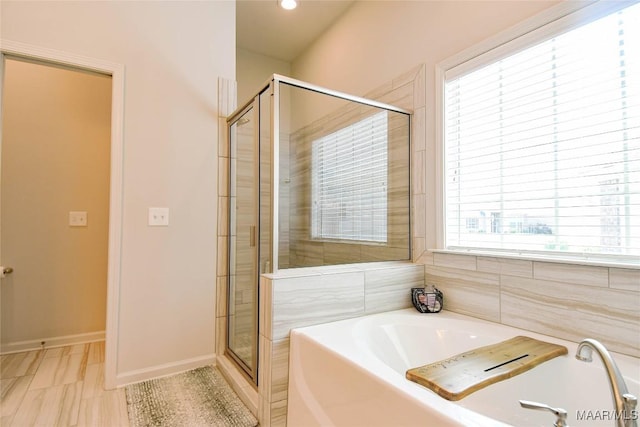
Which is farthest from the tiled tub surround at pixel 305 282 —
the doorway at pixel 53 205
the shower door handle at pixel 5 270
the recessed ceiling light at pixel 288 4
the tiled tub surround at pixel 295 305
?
the shower door handle at pixel 5 270

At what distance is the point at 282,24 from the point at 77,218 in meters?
2.46

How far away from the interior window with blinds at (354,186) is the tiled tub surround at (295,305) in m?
0.51

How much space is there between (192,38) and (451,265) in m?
2.29

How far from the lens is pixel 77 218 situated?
2617 millimetres

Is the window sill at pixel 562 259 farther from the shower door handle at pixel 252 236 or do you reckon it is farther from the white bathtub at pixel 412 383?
the shower door handle at pixel 252 236

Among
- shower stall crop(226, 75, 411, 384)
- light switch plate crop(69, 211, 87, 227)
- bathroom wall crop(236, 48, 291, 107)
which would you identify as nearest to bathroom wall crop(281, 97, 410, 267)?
shower stall crop(226, 75, 411, 384)

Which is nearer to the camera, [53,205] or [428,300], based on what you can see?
[428,300]

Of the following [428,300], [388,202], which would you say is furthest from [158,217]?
[428,300]

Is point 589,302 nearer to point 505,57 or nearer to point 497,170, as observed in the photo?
point 497,170

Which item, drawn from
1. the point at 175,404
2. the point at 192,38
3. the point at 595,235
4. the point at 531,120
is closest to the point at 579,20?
the point at 531,120

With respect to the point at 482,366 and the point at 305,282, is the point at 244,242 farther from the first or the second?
the point at 482,366

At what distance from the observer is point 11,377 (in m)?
1.98

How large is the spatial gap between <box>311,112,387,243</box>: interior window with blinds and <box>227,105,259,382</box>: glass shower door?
45 centimetres

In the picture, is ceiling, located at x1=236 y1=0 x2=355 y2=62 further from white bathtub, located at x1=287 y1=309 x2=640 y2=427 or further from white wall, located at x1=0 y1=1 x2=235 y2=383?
white bathtub, located at x1=287 y1=309 x2=640 y2=427
